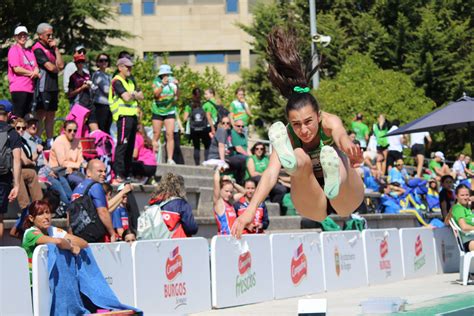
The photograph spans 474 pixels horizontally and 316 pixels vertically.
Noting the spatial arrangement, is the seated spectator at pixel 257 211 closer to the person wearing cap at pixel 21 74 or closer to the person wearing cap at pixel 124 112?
the person wearing cap at pixel 124 112

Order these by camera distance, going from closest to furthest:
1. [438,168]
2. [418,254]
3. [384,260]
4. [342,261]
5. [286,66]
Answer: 1. [286,66]
2. [342,261]
3. [384,260]
4. [418,254]
5. [438,168]

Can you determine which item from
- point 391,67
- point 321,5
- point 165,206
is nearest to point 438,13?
point 391,67

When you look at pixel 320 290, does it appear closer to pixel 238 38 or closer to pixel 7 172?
pixel 7 172

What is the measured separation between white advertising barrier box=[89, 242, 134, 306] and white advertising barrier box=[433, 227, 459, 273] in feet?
32.2

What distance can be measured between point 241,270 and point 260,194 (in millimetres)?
6452

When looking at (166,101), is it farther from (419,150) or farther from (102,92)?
(419,150)

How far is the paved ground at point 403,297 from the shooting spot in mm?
12711

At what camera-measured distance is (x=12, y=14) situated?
31234mm

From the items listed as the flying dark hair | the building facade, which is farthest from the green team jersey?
the building facade

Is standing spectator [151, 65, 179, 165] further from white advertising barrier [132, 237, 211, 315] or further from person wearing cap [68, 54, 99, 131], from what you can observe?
white advertising barrier [132, 237, 211, 315]

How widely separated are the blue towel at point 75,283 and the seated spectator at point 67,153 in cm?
313

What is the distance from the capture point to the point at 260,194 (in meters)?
7.83

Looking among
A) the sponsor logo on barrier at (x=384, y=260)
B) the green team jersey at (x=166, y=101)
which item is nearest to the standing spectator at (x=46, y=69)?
the green team jersey at (x=166, y=101)

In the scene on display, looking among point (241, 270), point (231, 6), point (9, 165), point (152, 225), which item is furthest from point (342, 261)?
point (231, 6)
